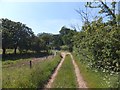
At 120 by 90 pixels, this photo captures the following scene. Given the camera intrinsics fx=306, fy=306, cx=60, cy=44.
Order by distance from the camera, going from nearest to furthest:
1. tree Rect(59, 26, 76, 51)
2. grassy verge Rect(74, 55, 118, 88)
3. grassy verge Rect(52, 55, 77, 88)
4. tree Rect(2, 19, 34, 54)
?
grassy verge Rect(74, 55, 118, 88) < grassy verge Rect(52, 55, 77, 88) < tree Rect(59, 26, 76, 51) < tree Rect(2, 19, 34, 54)

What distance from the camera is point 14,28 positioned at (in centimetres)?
10112

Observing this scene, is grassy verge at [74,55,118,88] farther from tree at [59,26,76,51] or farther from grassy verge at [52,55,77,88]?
tree at [59,26,76,51]

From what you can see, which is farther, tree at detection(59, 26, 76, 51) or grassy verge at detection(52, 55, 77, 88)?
tree at detection(59, 26, 76, 51)

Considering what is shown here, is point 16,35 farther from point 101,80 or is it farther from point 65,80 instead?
point 101,80

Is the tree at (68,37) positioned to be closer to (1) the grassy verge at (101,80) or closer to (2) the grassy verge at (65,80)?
(2) the grassy verge at (65,80)

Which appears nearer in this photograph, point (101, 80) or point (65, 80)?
point (101, 80)

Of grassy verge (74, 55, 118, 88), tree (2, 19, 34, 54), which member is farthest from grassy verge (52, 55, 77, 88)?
tree (2, 19, 34, 54)

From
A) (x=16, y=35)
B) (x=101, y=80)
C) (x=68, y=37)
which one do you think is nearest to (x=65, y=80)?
(x=101, y=80)

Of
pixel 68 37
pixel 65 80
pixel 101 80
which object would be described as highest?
pixel 68 37

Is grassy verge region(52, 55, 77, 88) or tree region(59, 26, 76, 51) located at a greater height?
tree region(59, 26, 76, 51)

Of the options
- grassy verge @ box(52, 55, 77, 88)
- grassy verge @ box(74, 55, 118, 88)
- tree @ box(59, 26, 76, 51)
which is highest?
tree @ box(59, 26, 76, 51)

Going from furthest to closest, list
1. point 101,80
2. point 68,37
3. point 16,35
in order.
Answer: point 68,37, point 16,35, point 101,80

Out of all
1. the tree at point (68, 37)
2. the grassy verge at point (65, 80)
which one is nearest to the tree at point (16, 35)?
the tree at point (68, 37)

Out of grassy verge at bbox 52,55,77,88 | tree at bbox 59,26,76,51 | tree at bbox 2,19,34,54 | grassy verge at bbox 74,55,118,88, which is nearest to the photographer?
grassy verge at bbox 74,55,118,88
